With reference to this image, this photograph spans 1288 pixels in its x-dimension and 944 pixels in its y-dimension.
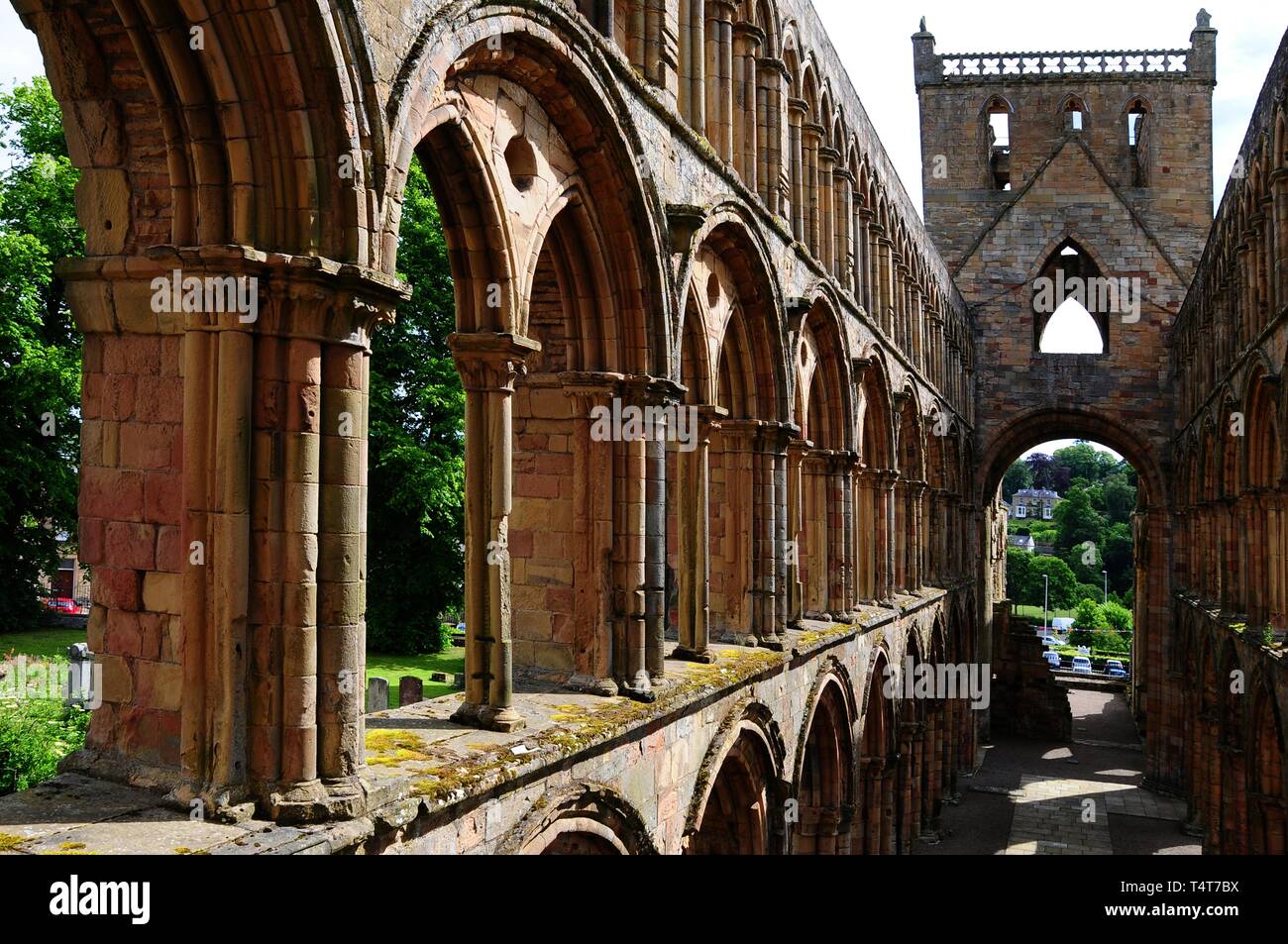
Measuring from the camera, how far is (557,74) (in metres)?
7.91

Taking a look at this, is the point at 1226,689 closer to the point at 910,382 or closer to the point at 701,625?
the point at 910,382

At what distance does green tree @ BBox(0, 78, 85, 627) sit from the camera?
15.2 m

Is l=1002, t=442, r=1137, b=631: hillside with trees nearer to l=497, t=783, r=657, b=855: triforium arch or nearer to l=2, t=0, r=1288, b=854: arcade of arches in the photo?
l=2, t=0, r=1288, b=854: arcade of arches

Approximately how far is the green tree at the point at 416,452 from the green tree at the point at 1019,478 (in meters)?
114

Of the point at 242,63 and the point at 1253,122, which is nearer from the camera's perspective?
the point at 242,63

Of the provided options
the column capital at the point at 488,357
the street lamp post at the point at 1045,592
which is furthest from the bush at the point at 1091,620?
the column capital at the point at 488,357

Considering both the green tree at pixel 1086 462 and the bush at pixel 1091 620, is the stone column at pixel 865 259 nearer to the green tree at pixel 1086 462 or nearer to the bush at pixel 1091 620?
the bush at pixel 1091 620

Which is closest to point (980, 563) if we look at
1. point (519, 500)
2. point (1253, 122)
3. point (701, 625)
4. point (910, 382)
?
point (910, 382)

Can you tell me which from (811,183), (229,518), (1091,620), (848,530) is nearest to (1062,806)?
(848,530)

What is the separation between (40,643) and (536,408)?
42.6 feet

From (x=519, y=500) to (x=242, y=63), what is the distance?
15.1 feet

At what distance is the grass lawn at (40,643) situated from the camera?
17.4 metres
